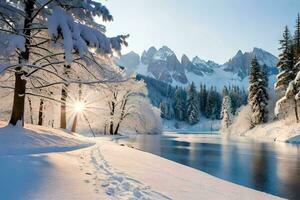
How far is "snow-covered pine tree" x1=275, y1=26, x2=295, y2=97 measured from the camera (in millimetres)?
50750

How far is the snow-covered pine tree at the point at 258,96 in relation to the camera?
5978 cm

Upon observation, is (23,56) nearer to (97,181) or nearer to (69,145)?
(69,145)

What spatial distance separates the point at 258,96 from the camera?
6028cm

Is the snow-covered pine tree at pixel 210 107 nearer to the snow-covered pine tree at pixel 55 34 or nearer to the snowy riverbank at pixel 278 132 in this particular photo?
the snowy riverbank at pixel 278 132

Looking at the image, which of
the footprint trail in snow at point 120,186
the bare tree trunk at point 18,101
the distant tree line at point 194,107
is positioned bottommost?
the footprint trail in snow at point 120,186

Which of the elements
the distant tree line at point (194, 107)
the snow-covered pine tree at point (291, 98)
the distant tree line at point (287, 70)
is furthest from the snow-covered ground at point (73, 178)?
the distant tree line at point (194, 107)

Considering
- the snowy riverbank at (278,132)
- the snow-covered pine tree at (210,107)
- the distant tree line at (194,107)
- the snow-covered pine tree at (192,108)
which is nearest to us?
the snowy riverbank at (278,132)

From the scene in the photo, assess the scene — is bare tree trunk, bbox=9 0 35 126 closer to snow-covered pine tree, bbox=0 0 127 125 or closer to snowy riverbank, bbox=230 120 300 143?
snow-covered pine tree, bbox=0 0 127 125

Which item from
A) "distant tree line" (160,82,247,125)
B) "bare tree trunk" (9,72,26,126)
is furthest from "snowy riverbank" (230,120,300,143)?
"distant tree line" (160,82,247,125)

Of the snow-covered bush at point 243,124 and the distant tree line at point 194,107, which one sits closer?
the snow-covered bush at point 243,124

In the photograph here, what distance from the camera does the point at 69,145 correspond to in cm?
1334

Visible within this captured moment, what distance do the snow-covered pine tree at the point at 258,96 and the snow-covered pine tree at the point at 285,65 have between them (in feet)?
27.0

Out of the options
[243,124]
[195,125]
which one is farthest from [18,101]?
[195,125]

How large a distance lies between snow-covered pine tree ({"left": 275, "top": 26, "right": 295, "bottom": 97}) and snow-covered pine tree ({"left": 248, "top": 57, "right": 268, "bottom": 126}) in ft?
27.0
